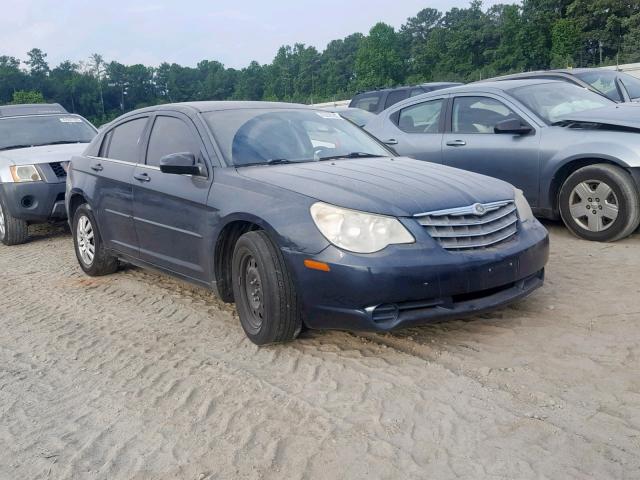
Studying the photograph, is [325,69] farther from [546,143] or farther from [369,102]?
[546,143]

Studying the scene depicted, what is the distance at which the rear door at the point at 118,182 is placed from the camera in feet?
18.5

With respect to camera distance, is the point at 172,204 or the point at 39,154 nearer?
the point at 172,204

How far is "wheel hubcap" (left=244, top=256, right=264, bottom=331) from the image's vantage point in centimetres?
430

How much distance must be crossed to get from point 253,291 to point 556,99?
4.52 m

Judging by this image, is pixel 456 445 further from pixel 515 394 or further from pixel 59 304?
pixel 59 304

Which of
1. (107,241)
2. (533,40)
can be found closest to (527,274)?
Result: (107,241)

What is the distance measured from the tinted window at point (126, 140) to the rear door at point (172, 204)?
0.22 metres

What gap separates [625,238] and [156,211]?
4.23 metres

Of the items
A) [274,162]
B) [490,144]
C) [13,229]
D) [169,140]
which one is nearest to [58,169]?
[13,229]

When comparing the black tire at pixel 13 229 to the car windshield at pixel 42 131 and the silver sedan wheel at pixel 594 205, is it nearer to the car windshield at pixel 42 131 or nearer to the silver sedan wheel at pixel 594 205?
the car windshield at pixel 42 131

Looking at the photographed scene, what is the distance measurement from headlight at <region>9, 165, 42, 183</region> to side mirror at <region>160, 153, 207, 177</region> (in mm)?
4433

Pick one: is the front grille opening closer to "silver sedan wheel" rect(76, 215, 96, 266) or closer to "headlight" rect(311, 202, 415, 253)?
"silver sedan wheel" rect(76, 215, 96, 266)

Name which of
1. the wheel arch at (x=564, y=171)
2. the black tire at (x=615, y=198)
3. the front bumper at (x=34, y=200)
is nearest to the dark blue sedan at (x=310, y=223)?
the black tire at (x=615, y=198)

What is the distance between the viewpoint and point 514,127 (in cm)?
684
